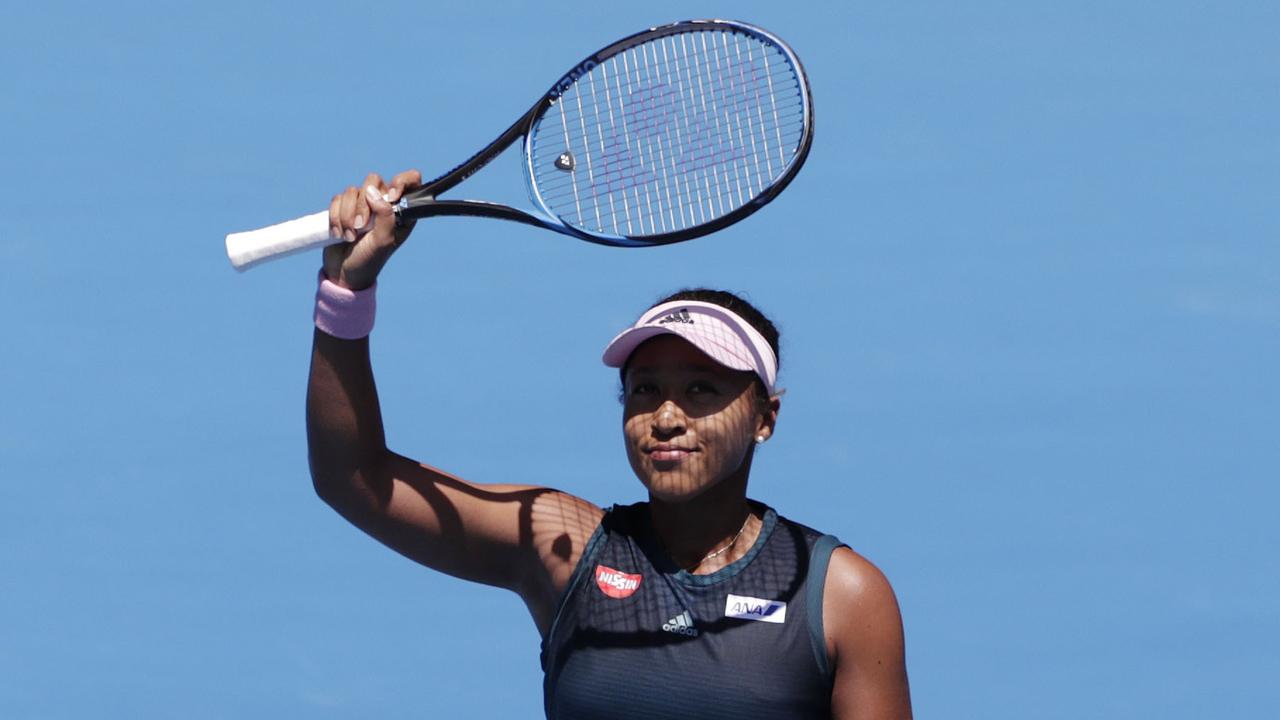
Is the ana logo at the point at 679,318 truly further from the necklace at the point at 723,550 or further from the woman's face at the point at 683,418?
the necklace at the point at 723,550

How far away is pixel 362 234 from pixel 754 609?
2.63 feet

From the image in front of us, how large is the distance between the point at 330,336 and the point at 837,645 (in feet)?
2.88

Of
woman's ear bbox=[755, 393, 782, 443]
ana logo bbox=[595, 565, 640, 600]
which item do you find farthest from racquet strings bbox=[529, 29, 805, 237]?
ana logo bbox=[595, 565, 640, 600]

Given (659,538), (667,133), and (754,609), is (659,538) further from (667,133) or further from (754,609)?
(667,133)

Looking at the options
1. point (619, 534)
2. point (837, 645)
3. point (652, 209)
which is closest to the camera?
point (837, 645)

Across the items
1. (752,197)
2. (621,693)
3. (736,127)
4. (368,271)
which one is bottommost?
(621,693)

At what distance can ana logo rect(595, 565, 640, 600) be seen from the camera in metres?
2.81

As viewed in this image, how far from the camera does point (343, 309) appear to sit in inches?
112

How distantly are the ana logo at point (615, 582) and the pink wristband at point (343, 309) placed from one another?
50cm

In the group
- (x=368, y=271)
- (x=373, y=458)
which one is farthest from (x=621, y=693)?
(x=368, y=271)

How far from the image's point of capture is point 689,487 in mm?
2758

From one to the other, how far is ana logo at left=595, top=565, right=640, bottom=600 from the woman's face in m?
0.13

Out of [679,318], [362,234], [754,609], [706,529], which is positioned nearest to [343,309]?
[362,234]

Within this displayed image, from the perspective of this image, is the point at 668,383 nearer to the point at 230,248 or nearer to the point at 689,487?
the point at 689,487
